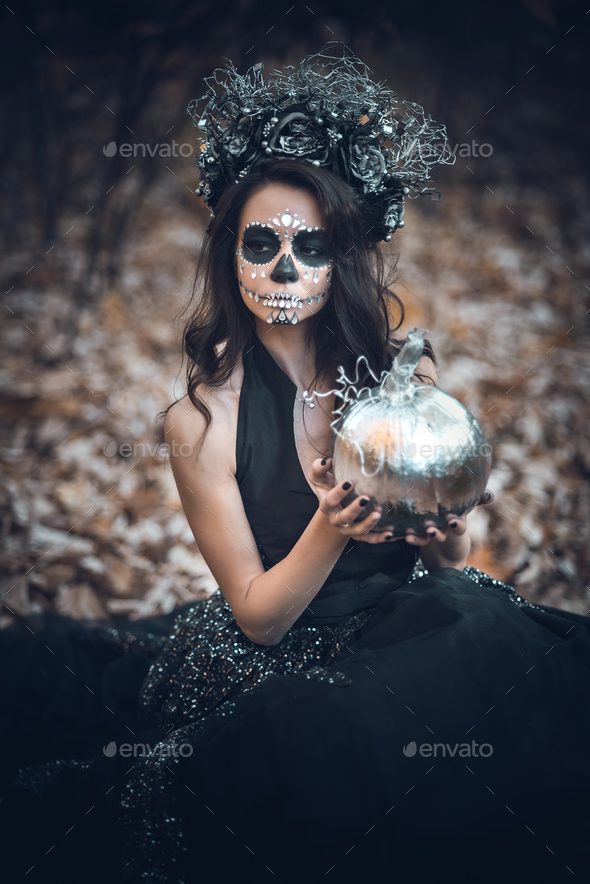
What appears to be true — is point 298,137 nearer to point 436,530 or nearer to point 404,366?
point 404,366

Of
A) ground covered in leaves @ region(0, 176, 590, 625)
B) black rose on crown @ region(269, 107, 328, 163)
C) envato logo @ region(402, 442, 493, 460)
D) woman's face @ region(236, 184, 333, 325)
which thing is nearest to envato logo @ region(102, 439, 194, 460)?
ground covered in leaves @ region(0, 176, 590, 625)

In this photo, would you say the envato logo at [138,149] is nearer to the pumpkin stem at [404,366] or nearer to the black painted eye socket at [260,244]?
the black painted eye socket at [260,244]

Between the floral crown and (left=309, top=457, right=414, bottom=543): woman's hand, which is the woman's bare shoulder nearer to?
(left=309, top=457, right=414, bottom=543): woman's hand

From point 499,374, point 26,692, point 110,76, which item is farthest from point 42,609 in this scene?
point 110,76

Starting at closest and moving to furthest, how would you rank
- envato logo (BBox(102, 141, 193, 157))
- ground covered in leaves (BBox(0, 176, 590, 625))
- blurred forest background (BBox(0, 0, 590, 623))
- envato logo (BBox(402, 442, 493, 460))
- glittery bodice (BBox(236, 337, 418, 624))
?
1. envato logo (BBox(402, 442, 493, 460))
2. glittery bodice (BBox(236, 337, 418, 624))
3. ground covered in leaves (BBox(0, 176, 590, 625))
4. blurred forest background (BBox(0, 0, 590, 623))
5. envato logo (BBox(102, 141, 193, 157))

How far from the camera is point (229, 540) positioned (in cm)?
190

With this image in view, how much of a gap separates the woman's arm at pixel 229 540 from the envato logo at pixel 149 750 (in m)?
0.38

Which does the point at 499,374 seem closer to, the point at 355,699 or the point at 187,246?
the point at 187,246

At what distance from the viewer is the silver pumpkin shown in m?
1.48

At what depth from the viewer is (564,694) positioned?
165 centimetres

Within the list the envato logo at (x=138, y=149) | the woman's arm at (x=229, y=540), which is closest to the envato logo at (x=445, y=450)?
the woman's arm at (x=229, y=540)

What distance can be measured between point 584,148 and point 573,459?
594 cm

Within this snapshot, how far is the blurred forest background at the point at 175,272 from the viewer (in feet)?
11.7

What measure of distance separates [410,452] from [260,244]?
→ 2.73 feet
